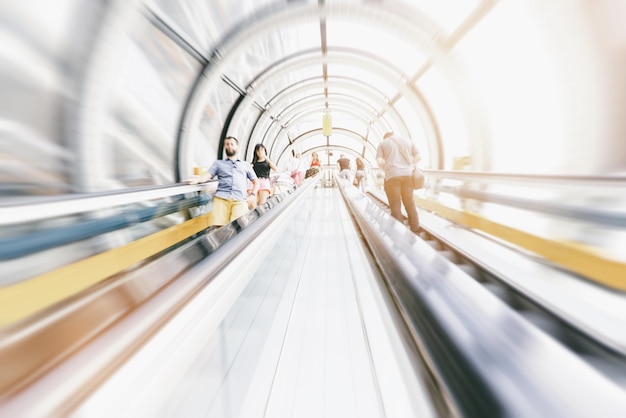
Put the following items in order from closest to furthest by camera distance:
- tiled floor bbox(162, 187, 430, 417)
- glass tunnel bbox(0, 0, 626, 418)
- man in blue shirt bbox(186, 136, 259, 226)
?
glass tunnel bbox(0, 0, 626, 418) < tiled floor bbox(162, 187, 430, 417) < man in blue shirt bbox(186, 136, 259, 226)

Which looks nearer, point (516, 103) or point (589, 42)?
point (589, 42)

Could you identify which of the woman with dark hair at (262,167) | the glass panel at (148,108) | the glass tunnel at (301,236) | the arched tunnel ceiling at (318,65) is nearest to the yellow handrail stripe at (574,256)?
the glass tunnel at (301,236)

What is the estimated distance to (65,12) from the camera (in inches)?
149

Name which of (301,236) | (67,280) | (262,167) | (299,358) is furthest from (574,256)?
(262,167)

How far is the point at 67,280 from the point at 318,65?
10.4 m

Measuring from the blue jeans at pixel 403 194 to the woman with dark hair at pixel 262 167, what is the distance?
2.23 m

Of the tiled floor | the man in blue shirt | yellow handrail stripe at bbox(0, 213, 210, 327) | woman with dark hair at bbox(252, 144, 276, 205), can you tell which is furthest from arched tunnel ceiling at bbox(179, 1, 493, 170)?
the tiled floor

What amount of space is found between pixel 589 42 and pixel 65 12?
257 inches

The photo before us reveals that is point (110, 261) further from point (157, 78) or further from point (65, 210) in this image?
point (157, 78)

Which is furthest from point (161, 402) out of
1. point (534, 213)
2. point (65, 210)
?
point (534, 213)

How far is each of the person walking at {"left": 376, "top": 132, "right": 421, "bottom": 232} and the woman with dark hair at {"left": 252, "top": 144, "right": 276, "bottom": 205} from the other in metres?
2.16

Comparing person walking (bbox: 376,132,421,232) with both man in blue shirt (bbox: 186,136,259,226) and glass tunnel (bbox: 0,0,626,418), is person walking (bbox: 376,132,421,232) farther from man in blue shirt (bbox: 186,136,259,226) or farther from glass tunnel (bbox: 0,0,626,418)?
man in blue shirt (bbox: 186,136,259,226)

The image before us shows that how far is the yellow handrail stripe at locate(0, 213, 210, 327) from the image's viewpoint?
6.43 ft

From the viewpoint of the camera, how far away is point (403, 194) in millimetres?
4383
